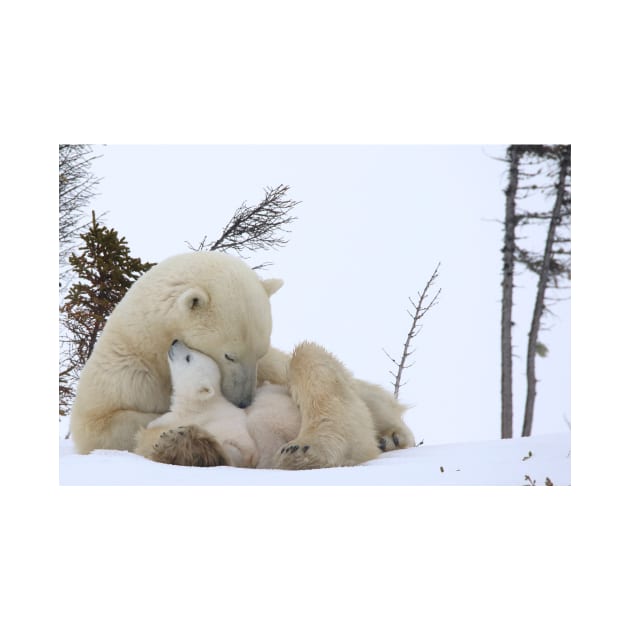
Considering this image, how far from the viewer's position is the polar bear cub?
313 centimetres

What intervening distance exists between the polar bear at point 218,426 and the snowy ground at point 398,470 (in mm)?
68

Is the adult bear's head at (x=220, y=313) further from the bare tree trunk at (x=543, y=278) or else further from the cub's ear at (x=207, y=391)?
the bare tree trunk at (x=543, y=278)

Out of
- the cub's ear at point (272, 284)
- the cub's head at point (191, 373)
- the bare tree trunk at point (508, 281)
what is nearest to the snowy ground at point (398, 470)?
the cub's head at point (191, 373)

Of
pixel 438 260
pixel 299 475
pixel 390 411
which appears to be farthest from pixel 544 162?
pixel 299 475

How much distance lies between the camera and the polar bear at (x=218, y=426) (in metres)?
3.14

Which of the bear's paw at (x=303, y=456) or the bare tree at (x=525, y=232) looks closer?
the bear's paw at (x=303, y=456)

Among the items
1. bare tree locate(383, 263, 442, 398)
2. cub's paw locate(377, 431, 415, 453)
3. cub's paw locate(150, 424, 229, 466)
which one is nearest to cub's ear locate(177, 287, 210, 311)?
cub's paw locate(150, 424, 229, 466)

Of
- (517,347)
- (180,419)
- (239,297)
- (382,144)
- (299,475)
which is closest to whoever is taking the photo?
(299,475)

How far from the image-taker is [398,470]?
3236mm

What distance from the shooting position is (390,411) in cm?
408

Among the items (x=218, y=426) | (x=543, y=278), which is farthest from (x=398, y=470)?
(x=543, y=278)

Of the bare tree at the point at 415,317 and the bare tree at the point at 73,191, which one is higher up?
the bare tree at the point at 73,191
